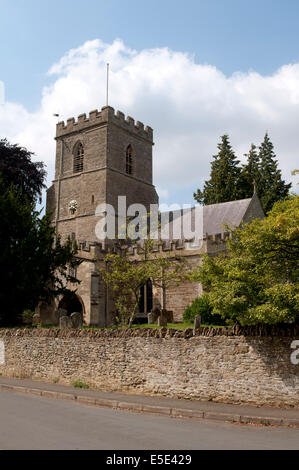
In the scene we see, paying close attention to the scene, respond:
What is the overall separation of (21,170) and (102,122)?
8.29 meters

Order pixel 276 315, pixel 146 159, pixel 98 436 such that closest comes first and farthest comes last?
pixel 98 436 < pixel 276 315 < pixel 146 159

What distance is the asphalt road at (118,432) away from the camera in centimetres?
566

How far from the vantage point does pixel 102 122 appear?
36.8 meters

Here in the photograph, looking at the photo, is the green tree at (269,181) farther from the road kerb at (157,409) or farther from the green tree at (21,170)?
the road kerb at (157,409)

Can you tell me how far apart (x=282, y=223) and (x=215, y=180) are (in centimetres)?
2840

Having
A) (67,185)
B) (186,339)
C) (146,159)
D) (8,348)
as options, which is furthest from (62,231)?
(186,339)

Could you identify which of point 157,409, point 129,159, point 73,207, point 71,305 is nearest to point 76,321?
point 157,409

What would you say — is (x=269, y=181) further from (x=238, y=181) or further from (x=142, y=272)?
(x=142, y=272)

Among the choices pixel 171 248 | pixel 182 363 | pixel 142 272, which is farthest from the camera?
pixel 171 248

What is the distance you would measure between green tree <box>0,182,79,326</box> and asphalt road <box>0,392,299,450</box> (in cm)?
909

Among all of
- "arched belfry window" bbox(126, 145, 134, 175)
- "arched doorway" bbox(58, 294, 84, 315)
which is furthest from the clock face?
"arched doorway" bbox(58, 294, 84, 315)

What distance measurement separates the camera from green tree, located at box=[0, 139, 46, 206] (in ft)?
103

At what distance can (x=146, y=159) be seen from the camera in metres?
40.6
